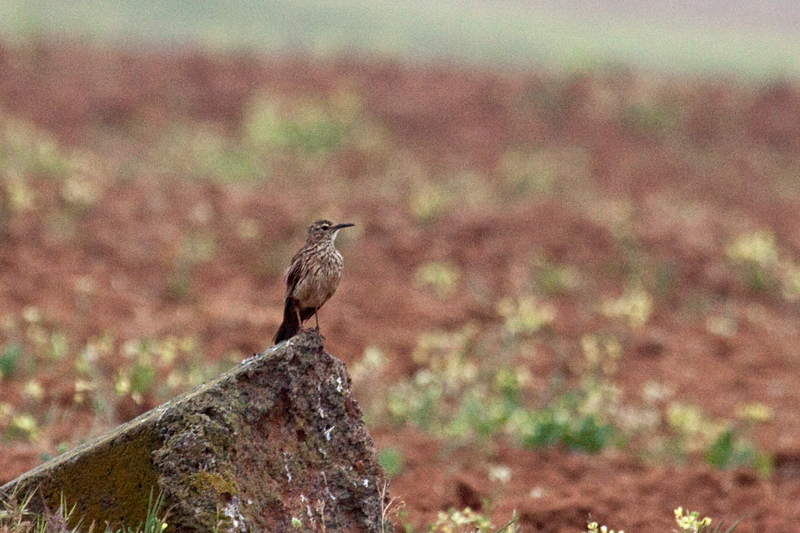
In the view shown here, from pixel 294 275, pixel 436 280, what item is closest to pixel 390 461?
pixel 294 275

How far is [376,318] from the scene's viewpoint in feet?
34.0

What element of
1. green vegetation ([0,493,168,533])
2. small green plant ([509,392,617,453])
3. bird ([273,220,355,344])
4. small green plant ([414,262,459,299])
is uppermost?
small green plant ([414,262,459,299])

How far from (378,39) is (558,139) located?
1481 cm

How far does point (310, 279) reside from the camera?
15.0ft

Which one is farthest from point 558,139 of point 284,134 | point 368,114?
point 284,134

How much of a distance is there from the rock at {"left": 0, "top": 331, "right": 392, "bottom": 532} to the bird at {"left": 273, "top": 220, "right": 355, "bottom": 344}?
446mm

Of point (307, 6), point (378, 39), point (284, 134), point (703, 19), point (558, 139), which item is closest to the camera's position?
point (284, 134)

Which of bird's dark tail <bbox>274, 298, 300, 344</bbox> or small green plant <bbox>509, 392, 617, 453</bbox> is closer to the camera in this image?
bird's dark tail <bbox>274, 298, 300, 344</bbox>

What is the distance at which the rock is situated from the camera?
376 cm

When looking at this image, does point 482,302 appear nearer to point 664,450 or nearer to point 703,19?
point 664,450

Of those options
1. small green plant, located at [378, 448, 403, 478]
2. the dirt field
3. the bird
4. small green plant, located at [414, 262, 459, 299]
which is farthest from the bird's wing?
small green plant, located at [414, 262, 459, 299]

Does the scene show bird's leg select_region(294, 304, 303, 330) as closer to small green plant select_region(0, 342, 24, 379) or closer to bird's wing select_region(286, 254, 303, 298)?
bird's wing select_region(286, 254, 303, 298)

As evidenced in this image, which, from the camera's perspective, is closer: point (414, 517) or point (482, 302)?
point (414, 517)

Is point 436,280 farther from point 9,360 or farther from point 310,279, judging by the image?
point 310,279
